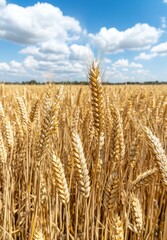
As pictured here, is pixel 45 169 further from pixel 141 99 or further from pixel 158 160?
pixel 141 99

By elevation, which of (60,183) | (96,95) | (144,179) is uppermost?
(96,95)

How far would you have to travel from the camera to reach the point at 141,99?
405 centimetres

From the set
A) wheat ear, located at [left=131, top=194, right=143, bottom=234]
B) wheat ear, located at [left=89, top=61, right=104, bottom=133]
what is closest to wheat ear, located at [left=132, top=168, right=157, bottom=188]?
wheat ear, located at [left=131, top=194, right=143, bottom=234]

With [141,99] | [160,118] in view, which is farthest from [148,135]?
A: [141,99]

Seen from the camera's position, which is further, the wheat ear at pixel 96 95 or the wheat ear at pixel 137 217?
the wheat ear at pixel 137 217

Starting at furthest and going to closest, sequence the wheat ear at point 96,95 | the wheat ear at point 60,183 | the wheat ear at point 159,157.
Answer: the wheat ear at point 96,95 → the wheat ear at point 60,183 → the wheat ear at point 159,157

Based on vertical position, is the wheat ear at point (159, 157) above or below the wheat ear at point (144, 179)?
above

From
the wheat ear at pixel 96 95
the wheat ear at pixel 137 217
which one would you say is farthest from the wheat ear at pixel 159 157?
the wheat ear at pixel 137 217

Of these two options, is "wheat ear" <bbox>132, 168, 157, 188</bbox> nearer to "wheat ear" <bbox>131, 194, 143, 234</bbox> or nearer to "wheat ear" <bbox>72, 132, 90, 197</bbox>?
"wheat ear" <bbox>131, 194, 143, 234</bbox>

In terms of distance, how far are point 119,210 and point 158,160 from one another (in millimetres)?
833

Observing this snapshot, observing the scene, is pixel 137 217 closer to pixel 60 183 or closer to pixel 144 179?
pixel 144 179

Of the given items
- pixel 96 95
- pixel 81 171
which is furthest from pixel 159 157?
pixel 96 95

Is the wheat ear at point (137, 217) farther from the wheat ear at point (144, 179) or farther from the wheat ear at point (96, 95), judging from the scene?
the wheat ear at point (96, 95)

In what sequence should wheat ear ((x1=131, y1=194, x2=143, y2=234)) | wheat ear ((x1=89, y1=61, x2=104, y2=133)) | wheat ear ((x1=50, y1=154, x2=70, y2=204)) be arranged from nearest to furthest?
wheat ear ((x1=50, y1=154, x2=70, y2=204)) < wheat ear ((x1=89, y1=61, x2=104, y2=133)) < wheat ear ((x1=131, y1=194, x2=143, y2=234))
